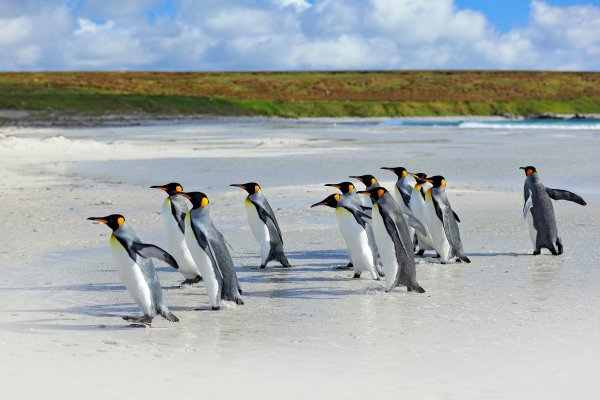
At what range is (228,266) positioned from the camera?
6.72 meters

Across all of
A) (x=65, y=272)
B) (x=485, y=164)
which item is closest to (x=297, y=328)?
(x=65, y=272)

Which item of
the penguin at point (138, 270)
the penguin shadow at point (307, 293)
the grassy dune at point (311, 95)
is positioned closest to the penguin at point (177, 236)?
the penguin shadow at point (307, 293)

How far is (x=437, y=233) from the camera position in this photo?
28.4 ft

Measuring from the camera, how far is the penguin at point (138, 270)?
6098 millimetres

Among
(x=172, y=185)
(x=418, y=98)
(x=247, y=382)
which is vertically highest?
(x=418, y=98)

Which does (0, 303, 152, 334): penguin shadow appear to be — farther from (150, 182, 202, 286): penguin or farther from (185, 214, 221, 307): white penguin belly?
(150, 182, 202, 286): penguin

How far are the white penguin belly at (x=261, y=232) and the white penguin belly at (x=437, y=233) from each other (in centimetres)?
154

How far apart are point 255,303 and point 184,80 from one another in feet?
262

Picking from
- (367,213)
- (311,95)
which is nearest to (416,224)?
(367,213)

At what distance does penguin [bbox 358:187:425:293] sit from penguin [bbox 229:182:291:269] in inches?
44.5

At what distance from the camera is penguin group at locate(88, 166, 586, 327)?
6.18 meters

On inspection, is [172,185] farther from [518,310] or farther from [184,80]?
[184,80]

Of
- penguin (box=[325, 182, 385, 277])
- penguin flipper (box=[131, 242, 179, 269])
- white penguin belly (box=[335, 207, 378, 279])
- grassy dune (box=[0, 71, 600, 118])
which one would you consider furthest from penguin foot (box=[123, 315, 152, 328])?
grassy dune (box=[0, 71, 600, 118])

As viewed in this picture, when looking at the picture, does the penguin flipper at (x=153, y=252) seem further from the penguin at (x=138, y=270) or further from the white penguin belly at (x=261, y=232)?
the white penguin belly at (x=261, y=232)
